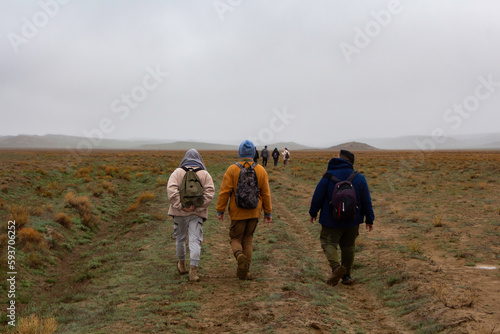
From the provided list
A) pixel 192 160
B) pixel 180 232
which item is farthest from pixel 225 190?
pixel 180 232

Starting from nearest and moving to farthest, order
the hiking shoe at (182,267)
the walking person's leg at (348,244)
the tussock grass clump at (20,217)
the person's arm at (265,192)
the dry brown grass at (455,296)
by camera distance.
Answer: the dry brown grass at (455,296) < the walking person's leg at (348,244) < the person's arm at (265,192) < the hiking shoe at (182,267) < the tussock grass clump at (20,217)

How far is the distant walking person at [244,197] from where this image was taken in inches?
227

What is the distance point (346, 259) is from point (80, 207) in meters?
10.5

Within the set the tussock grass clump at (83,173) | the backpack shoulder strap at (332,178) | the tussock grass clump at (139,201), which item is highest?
the backpack shoulder strap at (332,178)

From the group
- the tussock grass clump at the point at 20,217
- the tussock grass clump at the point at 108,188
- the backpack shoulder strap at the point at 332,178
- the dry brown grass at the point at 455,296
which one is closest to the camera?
the dry brown grass at the point at 455,296

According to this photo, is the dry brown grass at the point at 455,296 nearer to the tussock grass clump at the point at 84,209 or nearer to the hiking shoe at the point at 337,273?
the hiking shoe at the point at 337,273

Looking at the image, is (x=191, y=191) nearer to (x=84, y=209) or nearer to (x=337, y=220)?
(x=337, y=220)

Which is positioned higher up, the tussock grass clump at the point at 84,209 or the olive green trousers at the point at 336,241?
the olive green trousers at the point at 336,241

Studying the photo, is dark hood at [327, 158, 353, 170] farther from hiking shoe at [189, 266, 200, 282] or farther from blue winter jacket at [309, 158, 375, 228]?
hiking shoe at [189, 266, 200, 282]

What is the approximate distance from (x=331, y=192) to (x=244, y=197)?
1.43 metres

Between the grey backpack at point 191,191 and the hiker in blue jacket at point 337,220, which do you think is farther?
the grey backpack at point 191,191

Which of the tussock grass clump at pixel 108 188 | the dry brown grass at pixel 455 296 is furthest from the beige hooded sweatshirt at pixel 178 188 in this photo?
the tussock grass clump at pixel 108 188

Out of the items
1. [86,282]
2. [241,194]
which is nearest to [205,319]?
[241,194]

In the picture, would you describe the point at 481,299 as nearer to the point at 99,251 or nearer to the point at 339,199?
the point at 339,199
